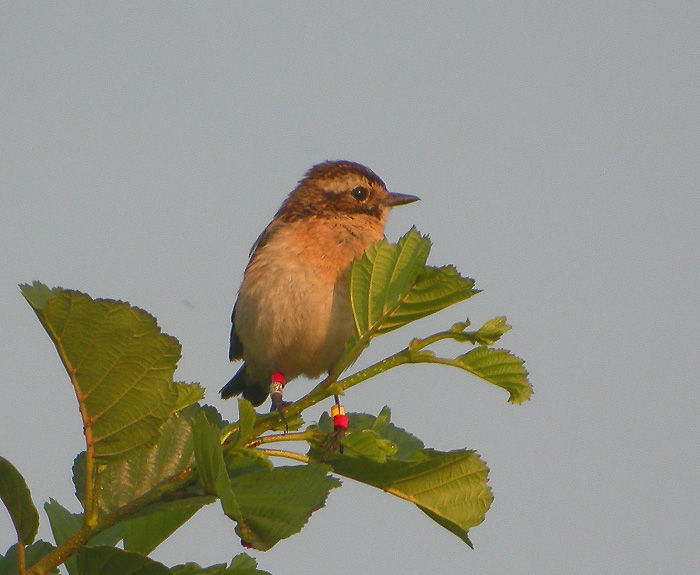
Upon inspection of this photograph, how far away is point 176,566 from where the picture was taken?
2.48 metres

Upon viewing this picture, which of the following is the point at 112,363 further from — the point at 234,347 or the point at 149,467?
the point at 234,347

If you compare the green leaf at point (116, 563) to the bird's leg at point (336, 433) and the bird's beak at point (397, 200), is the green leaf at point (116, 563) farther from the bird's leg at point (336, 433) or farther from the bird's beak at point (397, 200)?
the bird's beak at point (397, 200)

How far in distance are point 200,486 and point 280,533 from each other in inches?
10.1

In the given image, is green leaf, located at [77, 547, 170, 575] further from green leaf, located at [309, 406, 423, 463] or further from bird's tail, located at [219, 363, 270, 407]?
bird's tail, located at [219, 363, 270, 407]

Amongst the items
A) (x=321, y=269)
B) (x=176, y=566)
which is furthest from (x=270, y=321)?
(x=176, y=566)

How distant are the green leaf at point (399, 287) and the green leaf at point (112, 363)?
649 millimetres

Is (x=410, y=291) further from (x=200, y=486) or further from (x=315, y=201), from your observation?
(x=315, y=201)

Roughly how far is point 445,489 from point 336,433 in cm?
39

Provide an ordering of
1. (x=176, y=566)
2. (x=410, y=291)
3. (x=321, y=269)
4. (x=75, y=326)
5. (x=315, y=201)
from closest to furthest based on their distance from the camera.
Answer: (x=75, y=326)
(x=176, y=566)
(x=410, y=291)
(x=321, y=269)
(x=315, y=201)

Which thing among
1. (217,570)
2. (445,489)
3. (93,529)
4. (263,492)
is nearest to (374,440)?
(445,489)

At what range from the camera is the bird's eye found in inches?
261

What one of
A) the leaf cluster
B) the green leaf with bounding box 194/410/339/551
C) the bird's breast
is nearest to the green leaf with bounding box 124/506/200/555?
the leaf cluster

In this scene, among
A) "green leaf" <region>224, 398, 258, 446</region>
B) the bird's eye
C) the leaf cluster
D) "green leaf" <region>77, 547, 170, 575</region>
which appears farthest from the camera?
the bird's eye

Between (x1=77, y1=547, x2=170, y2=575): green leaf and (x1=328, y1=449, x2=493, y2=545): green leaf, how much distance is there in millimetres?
742
